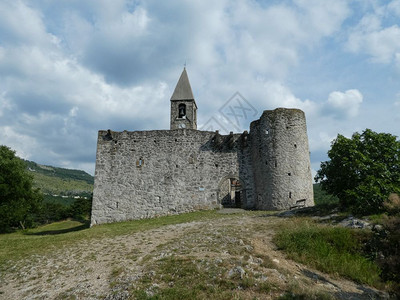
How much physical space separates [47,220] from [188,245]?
41855 mm

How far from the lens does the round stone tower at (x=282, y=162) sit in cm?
1753

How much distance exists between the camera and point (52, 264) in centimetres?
909

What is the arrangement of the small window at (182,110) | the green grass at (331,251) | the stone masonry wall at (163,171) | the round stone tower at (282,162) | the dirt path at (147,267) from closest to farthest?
the dirt path at (147,267), the green grass at (331,251), the round stone tower at (282,162), the stone masonry wall at (163,171), the small window at (182,110)

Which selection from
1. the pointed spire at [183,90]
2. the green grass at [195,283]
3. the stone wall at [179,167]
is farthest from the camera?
the pointed spire at [183,90]

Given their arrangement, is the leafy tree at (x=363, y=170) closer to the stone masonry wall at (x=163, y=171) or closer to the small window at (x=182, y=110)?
the stone masonry wall at (x=163, y=171)

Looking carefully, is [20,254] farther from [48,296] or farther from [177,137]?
[177,137]

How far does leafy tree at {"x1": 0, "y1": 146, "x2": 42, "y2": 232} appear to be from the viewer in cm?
2353

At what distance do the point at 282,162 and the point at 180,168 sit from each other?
8138mm

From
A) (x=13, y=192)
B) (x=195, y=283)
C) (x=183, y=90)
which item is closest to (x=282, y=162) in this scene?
(x=195, y=283)

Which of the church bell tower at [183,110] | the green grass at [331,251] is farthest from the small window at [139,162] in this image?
the green grass at [331,251]

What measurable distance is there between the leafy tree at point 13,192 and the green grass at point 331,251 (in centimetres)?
2503

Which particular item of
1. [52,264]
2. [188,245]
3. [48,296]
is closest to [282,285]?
[188,245]

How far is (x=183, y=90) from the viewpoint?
3288cm

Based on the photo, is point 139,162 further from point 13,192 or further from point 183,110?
point 13,192
